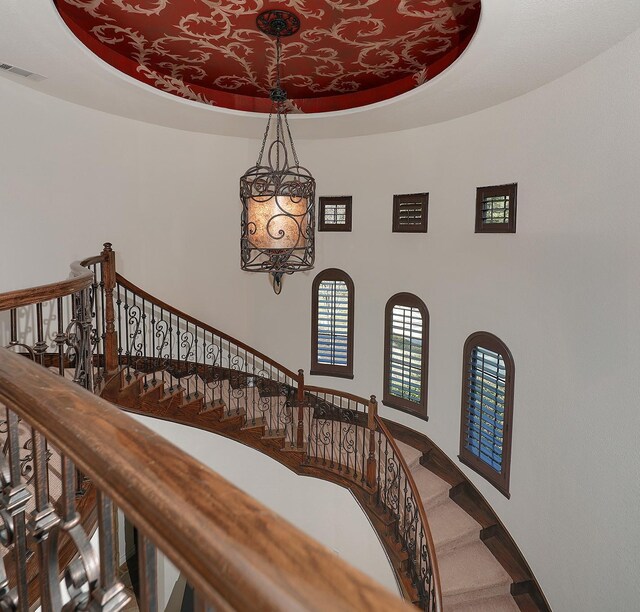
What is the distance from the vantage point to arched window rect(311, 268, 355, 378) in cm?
706

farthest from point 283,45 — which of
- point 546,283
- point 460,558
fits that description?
point 460,558

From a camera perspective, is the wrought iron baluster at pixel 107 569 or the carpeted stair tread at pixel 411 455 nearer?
the wrought iron baluster at pixel 107 569

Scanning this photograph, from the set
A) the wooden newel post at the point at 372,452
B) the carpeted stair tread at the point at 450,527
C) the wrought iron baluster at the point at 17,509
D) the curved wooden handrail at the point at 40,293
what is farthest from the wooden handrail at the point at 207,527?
the carpeted stair tread at the point at 450,527

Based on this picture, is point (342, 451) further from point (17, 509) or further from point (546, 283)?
point (17, 509)

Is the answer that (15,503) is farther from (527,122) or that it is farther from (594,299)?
(527,122)

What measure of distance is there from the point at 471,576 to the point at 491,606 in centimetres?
30

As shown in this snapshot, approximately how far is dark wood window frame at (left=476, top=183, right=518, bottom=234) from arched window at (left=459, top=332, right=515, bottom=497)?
3.62ft

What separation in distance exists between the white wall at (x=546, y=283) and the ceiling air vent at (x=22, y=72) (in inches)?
139

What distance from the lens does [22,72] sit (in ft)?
14.5

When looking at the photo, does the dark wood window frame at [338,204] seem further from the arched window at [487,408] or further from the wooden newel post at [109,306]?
the wooden newel post at [109,306]

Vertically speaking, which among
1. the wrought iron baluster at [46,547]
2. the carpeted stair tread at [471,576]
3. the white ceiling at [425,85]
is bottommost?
the carpeted stair tread at [471,576]

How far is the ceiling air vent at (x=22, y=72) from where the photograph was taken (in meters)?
4.29

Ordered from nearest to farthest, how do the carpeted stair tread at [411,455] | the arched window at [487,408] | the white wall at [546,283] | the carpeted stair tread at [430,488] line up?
the white wall at [546,283], the arched window at [487,408], the carpeted stair tread at [430,488], the carpeted stair tread at [411,455]

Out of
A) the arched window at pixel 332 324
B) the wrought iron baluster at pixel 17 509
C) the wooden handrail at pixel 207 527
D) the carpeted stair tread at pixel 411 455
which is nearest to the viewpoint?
the wooden handrail at pixel 207 527
